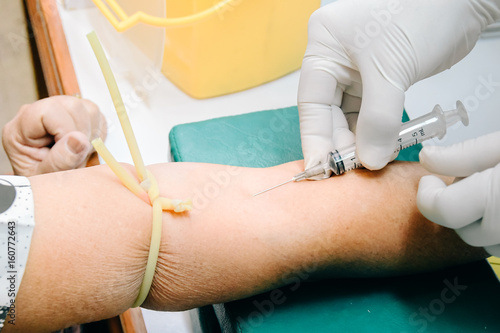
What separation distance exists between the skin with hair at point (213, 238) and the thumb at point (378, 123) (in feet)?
0.15

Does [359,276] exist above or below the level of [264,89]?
below

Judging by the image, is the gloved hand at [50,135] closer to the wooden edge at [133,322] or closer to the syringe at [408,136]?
the wooden edge at [133,322]

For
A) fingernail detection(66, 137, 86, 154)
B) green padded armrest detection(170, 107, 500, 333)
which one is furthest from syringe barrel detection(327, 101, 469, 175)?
fingernail detection(66, 137, 86, 154)

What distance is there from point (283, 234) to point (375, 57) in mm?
411

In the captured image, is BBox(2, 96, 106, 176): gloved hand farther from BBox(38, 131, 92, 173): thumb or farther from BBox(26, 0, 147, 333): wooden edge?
BBox(26, 0, 147, 333): wooden edge

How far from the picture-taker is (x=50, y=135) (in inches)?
49.6

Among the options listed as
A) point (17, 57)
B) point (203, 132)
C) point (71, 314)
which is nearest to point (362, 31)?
point (203, 132)

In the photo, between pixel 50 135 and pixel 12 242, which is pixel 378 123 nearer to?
pixel 12 242

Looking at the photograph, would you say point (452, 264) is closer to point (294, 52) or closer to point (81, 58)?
point (294, 52)

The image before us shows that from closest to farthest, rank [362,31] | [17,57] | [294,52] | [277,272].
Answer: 1. [277,272]
2. [362,31]
3. [294,52]
4. [17,57]

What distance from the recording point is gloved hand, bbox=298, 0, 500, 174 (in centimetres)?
86

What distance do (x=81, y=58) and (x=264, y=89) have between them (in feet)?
2.17

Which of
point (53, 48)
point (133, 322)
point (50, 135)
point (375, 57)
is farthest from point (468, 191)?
point (53, 48)

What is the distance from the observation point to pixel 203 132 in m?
1.18
